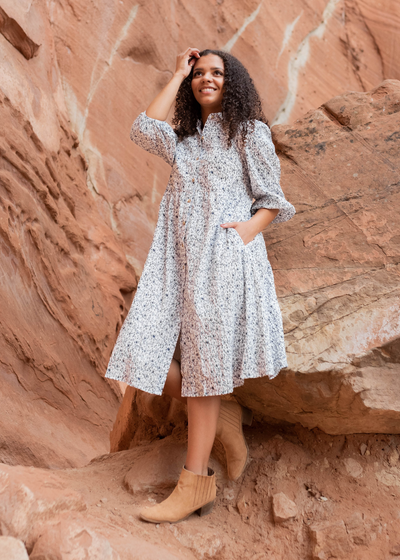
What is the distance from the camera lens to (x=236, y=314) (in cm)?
185

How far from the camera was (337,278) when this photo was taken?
2287mm

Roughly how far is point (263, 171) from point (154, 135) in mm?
436

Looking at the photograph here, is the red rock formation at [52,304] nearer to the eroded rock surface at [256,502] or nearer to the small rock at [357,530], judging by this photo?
the eroded rock surface at [256,502]

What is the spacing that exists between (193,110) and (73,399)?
3.28 metres

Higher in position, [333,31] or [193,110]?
[193,110]

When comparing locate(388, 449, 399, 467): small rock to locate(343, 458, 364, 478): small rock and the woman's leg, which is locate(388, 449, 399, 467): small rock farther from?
the woman's leg

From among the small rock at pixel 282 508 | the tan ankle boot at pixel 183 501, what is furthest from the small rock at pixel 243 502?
the tan ankle boot at pixel 183 501

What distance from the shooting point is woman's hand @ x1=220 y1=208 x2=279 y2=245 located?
6.26ft

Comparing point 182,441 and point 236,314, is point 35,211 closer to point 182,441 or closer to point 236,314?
point 182,441

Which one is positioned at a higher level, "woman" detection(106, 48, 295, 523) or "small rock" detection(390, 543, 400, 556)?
"woman" detection(106, 48, 295, 523)

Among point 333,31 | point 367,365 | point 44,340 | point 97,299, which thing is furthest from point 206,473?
point 333,31

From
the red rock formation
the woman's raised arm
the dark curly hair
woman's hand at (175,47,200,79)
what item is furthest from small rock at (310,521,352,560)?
the red rock formation

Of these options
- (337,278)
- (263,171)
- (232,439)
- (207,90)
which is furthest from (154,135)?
(232,439)

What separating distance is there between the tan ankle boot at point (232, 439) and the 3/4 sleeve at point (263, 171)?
87cm
